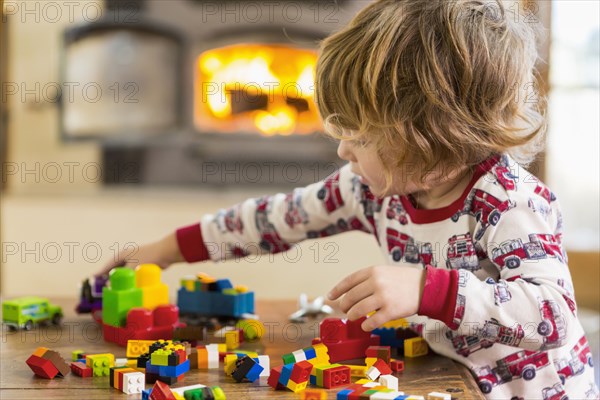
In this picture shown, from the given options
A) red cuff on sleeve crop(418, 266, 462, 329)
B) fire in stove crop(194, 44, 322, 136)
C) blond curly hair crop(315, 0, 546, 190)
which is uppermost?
A: fire in stove crop(194, 44, 322, 136)

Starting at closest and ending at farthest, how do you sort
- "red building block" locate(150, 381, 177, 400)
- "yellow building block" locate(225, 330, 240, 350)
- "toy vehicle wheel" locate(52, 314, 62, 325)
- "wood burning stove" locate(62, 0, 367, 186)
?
"red building block" locate(150, 381, 177, 400) < "yellow building block" locate(225, 330, 240, 350) < "toy vehicle wheel" locate(52, 314, 62, 325) < "wood burning stove" locate(62, 0, 367, 186)

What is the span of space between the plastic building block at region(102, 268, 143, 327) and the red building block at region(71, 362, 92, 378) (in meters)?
0.13

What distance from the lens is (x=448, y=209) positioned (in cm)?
89

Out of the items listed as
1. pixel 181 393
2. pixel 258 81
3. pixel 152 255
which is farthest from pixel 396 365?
pixel 258 81

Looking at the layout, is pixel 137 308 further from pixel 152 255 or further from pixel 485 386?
pixel 485 386

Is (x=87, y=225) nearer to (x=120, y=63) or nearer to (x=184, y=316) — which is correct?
(x=120, y=63)

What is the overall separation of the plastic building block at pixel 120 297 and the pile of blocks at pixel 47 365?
0.47 ft

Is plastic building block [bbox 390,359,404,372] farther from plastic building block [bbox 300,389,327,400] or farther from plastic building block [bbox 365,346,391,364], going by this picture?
plastic building block [bbox 300,389,327,400]

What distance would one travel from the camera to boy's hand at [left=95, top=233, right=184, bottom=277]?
1.07 m

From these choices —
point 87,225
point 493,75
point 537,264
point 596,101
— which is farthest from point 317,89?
point 596,101

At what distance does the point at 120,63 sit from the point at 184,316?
1426mm

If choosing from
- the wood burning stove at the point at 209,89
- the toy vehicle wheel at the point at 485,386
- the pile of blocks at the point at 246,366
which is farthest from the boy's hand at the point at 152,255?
the wood burning stove at the point at 209,89

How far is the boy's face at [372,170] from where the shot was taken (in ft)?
2.86

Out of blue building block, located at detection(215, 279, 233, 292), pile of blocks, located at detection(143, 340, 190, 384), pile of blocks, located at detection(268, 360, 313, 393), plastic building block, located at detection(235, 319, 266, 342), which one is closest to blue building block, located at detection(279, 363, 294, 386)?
pile of blocks, located at detection(268, 360, 313, 393)
